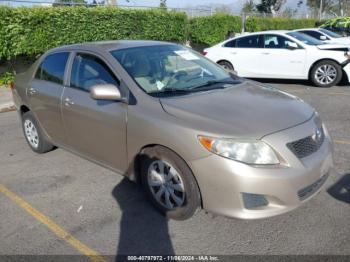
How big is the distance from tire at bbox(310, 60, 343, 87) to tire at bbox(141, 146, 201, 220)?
7495mm

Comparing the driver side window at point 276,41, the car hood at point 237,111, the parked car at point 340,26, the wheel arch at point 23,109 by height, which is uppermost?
the parked car at point 340,26

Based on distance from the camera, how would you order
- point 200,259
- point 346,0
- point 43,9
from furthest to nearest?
1. point 346,0
2. point 43,9
3. point 200,259

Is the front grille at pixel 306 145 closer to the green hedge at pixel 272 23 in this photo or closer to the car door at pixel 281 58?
the car door at pixel 281 58

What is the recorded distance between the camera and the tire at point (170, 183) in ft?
10.3

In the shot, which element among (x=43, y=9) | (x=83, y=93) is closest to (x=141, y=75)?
(x=83, y=93)

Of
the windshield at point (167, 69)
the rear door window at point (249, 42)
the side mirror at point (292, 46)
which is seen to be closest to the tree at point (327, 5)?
the rear door window at point (249, 42)

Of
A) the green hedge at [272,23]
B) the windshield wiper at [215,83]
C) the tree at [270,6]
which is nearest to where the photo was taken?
the windshield wiper at [215,83]

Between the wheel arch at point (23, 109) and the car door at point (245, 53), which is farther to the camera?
the car door at point (245, 53)

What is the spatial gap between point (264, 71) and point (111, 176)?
699 cm

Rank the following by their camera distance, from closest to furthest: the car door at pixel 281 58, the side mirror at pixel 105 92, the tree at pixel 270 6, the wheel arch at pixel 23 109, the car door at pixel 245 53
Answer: the side mirror at pixel 105 92, the wheel arch at pixel 23 109, the car door at pixel 281 58, the car door at pixel 245 53, the tree at pixel 270 6

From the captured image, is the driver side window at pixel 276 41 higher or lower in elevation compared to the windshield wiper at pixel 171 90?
higher

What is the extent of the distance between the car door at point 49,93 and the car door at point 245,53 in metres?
6.72

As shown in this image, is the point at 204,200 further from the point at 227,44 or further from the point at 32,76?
the point at 227,44

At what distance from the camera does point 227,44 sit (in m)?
10.9
